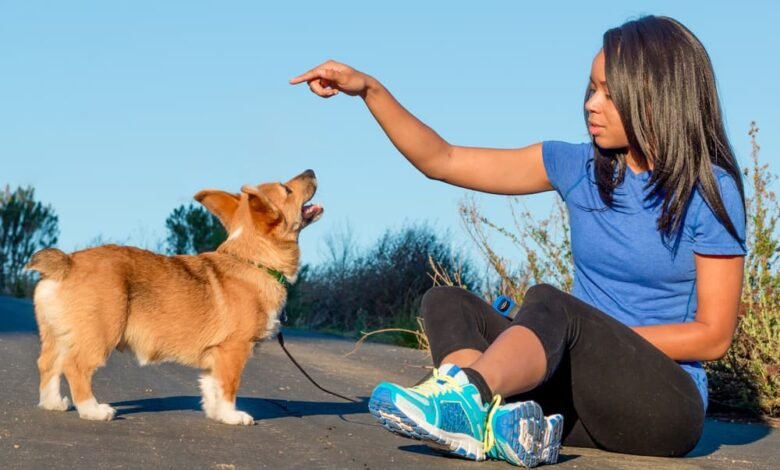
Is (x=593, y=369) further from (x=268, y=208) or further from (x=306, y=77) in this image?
(x=268, y=208)

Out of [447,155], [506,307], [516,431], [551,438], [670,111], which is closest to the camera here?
[516,431]

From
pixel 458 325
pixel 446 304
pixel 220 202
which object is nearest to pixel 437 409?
pixel 458 325

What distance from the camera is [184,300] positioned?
19.1ft

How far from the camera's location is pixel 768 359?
7.22m

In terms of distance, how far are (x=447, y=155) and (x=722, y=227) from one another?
4.43 ft

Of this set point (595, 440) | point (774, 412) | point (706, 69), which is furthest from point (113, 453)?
point (774, 412)

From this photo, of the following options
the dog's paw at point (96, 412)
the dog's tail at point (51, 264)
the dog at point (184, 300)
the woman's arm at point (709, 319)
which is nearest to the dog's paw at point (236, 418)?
the dog at point (184, 300)

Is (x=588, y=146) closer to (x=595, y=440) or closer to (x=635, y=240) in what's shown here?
(x=635, y=240)

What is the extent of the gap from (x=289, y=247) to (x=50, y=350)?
1418 millimetres

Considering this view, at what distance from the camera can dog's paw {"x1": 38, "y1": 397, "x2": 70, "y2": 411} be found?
5.43 meters

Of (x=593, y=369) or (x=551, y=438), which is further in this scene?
(x=593, y=369)

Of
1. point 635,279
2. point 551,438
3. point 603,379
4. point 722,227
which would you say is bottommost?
point 551,438

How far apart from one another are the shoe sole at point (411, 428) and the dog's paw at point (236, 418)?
1682mm

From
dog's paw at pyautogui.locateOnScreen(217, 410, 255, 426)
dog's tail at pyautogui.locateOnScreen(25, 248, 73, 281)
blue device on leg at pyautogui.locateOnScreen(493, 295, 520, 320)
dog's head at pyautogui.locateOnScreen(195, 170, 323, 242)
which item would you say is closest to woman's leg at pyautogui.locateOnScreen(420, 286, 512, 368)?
blue device on leg at pyautogui.locateOnScreen(493, 295, 520, 320)
